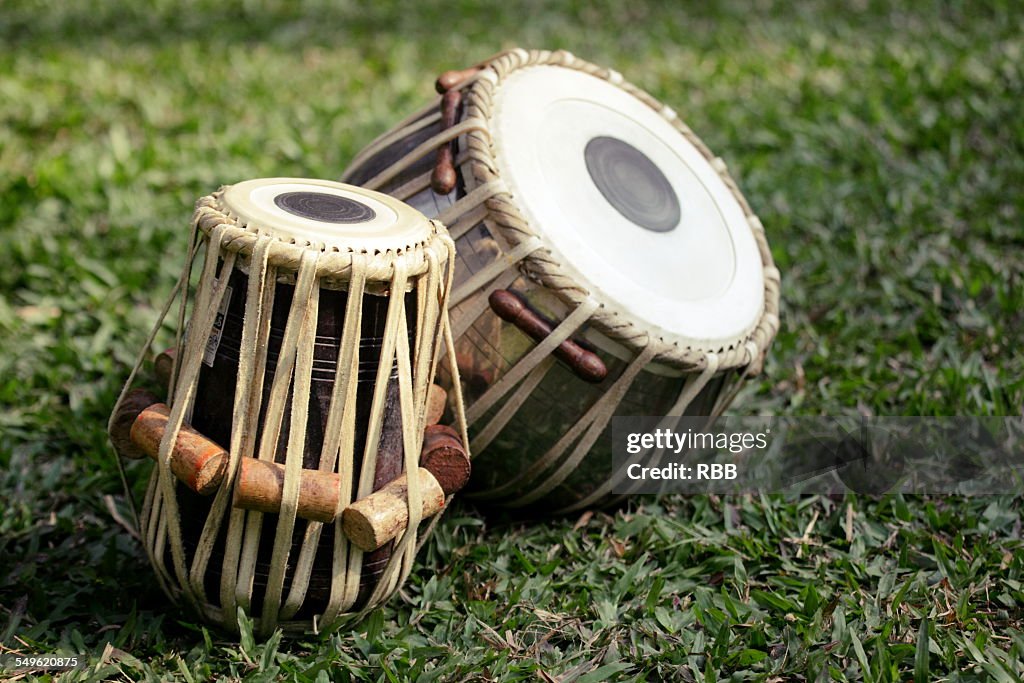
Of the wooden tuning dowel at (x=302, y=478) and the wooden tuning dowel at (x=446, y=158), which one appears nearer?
the wooden tuning dowel at (x=302, y=478)

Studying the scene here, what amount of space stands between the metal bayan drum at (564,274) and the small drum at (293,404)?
0.17 m

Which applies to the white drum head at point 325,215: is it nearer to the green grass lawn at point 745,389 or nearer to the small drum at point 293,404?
the small drum at point 293,404

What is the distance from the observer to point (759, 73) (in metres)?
4.15

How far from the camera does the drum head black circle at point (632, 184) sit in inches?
76.7

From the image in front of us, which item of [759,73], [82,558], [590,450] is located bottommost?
[82,558]

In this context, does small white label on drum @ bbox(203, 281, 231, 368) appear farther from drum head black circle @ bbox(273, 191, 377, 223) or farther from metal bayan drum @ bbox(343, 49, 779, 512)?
metal bayan drum @ bbox(343, 49, 779, 512)

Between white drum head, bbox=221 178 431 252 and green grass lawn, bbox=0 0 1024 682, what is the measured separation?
0.66 meters

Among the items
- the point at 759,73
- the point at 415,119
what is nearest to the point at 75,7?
the point at 759,73

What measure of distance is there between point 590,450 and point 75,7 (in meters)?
3.84

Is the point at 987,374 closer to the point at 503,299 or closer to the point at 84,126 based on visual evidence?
the point at 503,299

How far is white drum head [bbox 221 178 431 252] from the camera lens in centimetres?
147

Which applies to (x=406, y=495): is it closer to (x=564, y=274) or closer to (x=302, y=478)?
(x=302, y=478)

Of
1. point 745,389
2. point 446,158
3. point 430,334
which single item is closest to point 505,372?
point 430,334

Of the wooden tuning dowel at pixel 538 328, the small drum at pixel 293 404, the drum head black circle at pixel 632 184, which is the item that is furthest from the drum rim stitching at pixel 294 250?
the drum head black circle at pixel 632 184
